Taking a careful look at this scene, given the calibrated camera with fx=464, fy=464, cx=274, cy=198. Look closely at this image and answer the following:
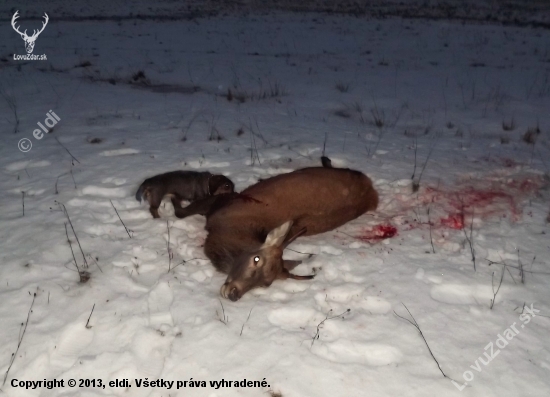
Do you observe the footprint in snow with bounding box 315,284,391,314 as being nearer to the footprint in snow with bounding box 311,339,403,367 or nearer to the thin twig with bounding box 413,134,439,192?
the footprint in snow with bounding box 311,339,403,367

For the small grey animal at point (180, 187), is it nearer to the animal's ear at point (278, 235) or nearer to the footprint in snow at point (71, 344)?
the animal's ear at point (278, 235)

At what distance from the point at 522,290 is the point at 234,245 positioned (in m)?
2.57

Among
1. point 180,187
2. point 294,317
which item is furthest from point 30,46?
point 294,317

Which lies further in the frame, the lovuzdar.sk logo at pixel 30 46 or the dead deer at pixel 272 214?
the lovuzdar.sk logo at pixel 30 46

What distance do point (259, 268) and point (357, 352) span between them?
3.20ft

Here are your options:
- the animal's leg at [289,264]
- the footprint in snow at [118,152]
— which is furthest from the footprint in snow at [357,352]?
the footprint in snow at [118,152]

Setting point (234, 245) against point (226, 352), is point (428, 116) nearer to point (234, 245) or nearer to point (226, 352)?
point (234, 245)

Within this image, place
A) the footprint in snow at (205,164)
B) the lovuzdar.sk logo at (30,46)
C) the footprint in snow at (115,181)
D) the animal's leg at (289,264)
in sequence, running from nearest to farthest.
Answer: the animal's leg at (289,264) → the footprint in snow at (115,181) → the footprint in snow at (205,164) → the lovuzdar.sk logo at (30,46)

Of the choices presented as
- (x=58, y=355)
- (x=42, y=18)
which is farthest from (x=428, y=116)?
(x=42, y=18)

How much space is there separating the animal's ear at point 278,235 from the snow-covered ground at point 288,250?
50cm

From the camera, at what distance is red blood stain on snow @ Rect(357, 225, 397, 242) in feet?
15.6

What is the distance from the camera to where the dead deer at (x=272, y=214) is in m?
3.75

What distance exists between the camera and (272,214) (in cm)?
460

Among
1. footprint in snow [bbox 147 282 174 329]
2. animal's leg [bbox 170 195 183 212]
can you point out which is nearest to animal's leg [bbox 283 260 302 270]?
footprint in snow [bbox 147 282 174 329]
